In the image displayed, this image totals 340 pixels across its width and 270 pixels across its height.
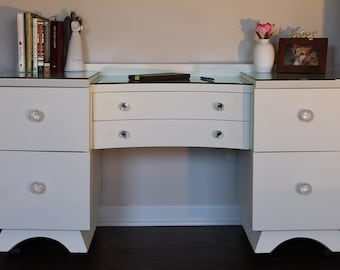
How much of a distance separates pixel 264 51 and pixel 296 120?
1.45 feet

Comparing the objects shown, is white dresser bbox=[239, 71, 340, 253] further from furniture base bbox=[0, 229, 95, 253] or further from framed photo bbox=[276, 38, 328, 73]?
furniture base bbox=[0, 229, 95, 253]

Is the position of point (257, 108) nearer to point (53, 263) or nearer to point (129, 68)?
point (129, 68)

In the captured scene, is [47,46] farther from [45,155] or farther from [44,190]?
[44,190]

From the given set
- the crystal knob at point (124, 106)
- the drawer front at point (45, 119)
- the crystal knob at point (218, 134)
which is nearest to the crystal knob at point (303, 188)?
the crystal knob at point (218, 134)

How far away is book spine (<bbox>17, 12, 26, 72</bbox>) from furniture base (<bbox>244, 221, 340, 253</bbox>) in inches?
51.3

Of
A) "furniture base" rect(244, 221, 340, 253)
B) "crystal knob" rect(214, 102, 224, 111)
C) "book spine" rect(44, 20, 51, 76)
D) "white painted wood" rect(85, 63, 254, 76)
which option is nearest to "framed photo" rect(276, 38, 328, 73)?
"white painted wood" rect(85, 63, 254, 76)

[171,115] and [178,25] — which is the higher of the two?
[178,25]

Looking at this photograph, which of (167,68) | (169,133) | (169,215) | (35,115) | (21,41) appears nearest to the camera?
(35,115)

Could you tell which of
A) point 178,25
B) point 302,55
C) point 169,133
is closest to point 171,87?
point 169,133

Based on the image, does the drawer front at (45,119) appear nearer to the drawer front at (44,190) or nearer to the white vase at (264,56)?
the drawer front at (44,190)

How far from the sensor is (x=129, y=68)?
2.42 meters

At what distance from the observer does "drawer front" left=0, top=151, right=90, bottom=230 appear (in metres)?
2.04

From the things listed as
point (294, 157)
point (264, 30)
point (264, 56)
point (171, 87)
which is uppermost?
point (264, 30)

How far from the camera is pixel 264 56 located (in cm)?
231
